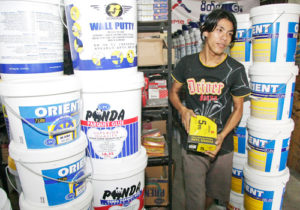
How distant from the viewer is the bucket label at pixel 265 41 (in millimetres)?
1588

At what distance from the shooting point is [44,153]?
1013 millimetres

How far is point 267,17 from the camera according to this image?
5.23 feet

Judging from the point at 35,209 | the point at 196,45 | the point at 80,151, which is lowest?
the point at 35,209

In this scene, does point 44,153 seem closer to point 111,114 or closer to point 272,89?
point 111,114

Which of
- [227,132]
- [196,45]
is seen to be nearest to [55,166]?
[227,132]

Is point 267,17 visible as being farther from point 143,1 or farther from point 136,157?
point 136,157

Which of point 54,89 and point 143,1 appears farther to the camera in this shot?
point 143,1

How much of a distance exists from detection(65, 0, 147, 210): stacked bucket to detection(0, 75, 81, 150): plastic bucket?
0.13 metres

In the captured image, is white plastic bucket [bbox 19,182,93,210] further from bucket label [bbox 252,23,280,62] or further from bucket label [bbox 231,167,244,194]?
bucket label [bbox 252,23,280,62]

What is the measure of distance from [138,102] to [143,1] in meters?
1.28

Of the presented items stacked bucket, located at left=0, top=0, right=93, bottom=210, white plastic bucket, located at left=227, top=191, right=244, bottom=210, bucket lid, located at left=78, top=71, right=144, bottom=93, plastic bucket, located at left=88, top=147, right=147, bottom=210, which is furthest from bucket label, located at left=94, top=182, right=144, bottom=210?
white plastic bucket, located at left=227, top=191, right=244, bottom=210

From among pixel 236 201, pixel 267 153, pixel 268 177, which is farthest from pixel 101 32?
pixel 236 201

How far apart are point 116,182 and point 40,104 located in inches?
24.3

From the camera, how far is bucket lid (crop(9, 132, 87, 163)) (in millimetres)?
1012
